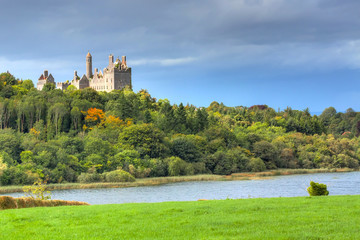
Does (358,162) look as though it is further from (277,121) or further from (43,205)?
(43,205)

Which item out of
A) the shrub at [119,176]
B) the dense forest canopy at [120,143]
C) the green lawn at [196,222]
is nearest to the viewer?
the green lawn at [196,222]

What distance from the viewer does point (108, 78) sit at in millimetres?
108250

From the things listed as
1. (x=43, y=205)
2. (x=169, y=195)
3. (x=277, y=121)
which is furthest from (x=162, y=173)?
(x=277, y=121)

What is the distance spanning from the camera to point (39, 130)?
243ft

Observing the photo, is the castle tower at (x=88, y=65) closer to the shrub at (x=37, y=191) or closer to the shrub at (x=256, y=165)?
the shrub at (x=256, y=165)

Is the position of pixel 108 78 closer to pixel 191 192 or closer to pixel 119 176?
pixel 119 176

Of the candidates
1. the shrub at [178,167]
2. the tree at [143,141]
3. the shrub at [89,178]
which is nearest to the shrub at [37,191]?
the shrub at [89,178]

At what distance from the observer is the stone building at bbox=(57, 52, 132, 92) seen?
107312 mm

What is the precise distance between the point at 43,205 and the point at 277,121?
98.1 metres

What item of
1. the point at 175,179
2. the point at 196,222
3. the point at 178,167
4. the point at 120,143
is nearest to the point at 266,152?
the point at 178,167

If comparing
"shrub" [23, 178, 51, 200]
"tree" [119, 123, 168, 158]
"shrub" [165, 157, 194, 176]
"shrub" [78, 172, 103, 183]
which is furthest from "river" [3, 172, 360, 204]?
"tree" [119, 123, 168, 158]

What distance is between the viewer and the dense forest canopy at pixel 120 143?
62.9 m

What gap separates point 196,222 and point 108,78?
A: 9605cm

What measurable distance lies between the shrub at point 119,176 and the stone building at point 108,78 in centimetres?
4775
